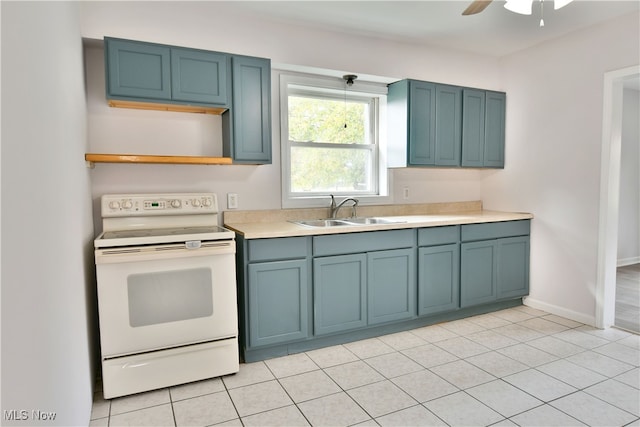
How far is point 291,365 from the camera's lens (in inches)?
106

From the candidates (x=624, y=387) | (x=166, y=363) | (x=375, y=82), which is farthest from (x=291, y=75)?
(x=624, y=387)

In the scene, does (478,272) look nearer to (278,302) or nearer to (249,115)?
(278,302)

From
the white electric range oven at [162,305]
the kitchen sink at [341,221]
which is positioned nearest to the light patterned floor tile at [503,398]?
the kitchen sink at [341,221]

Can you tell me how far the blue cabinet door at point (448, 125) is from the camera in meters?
3.73

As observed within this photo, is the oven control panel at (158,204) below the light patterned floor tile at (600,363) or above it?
above

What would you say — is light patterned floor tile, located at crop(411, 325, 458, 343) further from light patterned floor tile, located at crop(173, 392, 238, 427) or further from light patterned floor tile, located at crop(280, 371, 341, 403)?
light patterned floor tile, located at crop(173, 392, 238, 427)

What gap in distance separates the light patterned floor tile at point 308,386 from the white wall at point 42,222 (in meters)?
1.04

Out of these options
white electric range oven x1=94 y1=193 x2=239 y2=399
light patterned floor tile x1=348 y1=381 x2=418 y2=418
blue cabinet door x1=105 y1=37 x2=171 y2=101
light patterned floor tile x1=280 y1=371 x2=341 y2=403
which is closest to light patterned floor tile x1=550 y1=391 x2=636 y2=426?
light patterned floor tile x1=348 y1=381 x2=418 y2=418

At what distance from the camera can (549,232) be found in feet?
12.3

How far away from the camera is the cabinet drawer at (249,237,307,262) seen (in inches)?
105

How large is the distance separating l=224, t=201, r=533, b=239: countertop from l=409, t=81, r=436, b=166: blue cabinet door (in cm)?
52

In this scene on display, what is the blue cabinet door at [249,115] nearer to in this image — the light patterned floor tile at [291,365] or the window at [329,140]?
the window at [329,140]

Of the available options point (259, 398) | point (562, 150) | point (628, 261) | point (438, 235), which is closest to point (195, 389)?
point (259, 398)

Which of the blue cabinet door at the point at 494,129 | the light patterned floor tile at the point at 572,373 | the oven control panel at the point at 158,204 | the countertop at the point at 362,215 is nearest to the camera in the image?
the light patterned floor tile at the point at 572,373
